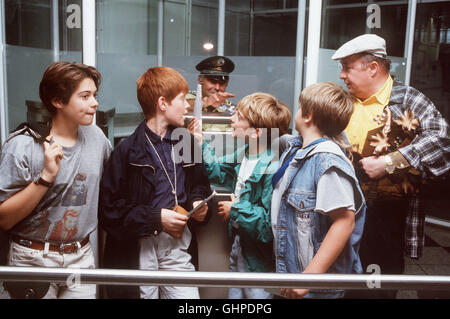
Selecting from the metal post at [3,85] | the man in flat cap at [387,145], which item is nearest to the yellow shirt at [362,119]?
the man in flat cap at [387,145]

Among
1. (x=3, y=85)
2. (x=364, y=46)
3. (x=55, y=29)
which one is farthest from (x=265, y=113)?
(x=3, y=85)

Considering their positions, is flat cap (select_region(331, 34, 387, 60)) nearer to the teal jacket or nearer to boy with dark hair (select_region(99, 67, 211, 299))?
the teal jacket

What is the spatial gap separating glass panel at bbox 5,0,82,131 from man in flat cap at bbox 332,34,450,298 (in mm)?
1153

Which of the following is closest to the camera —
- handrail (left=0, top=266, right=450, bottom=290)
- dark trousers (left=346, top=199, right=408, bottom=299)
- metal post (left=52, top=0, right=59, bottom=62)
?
handrail (left=0, top=266, right=450, bottom=290)

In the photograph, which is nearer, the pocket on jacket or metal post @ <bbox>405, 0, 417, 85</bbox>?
the pocket on jacket

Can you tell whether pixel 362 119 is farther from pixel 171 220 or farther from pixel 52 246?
pixel 52 246

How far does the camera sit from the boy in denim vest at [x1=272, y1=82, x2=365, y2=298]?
1569 mm

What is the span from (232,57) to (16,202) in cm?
111

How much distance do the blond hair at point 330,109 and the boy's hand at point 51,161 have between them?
908mm

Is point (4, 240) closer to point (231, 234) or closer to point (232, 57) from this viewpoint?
point (231, 234)

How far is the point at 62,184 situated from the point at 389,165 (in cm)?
124

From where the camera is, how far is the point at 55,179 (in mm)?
1562

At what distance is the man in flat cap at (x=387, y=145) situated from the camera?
1661 mm

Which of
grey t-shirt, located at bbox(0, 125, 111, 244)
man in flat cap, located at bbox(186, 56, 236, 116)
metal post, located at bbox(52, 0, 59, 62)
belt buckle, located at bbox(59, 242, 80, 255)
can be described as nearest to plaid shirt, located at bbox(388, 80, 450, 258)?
man in flat cap, located at bbox(186, 56, 236, 116)
